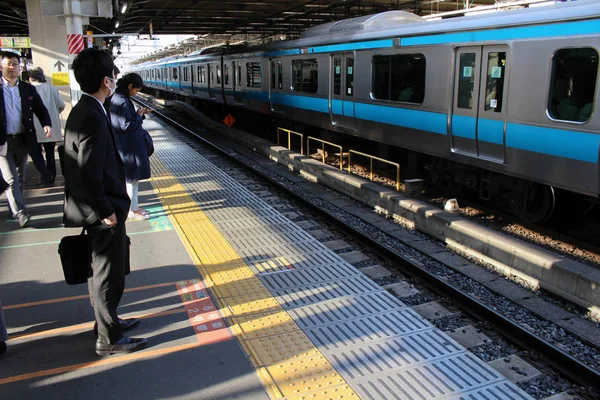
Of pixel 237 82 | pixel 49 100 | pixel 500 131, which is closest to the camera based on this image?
pixel 500 131

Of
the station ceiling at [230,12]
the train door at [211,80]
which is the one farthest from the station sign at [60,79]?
the train door at [211,80]

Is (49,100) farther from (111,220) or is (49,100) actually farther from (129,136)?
(111,220)

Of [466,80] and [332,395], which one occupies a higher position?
[466,80]

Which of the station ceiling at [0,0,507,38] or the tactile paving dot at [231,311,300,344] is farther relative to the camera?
the station ceiling at [0,0,507,38]

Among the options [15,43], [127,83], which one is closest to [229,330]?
[127,83]

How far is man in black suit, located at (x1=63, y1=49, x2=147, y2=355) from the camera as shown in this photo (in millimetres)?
3432

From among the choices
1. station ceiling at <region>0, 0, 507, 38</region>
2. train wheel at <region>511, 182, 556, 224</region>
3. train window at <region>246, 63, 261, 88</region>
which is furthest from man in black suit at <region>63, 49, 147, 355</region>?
station ceiling at <region>0, 0, 507, 38</region>

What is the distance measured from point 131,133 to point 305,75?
7.41 metres

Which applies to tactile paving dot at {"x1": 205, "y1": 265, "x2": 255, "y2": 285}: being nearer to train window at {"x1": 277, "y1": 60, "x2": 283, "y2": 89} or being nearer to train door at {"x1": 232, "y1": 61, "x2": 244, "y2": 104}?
train window at {"x1": 277, "y1": 60, "x2": 283, "y2": 89}

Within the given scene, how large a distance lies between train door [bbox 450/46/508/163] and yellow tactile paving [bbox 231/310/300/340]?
4.41 m

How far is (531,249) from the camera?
220 inches

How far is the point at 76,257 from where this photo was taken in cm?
371

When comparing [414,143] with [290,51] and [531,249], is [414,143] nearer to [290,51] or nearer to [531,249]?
Answer: [531,249]

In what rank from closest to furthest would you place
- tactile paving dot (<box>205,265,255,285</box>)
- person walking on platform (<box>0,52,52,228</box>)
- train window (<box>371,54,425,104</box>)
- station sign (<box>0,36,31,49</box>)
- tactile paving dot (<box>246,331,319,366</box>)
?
tactile paving dot (<box>246,331,319,366</box>), tactile paving dot (<box>205,265,255,285</box>), person walking on platform (<box>0,52,52,228</box>), train window (<box>371,54,425,104</box>), station sign (<box>0,36,31,49</box>)
